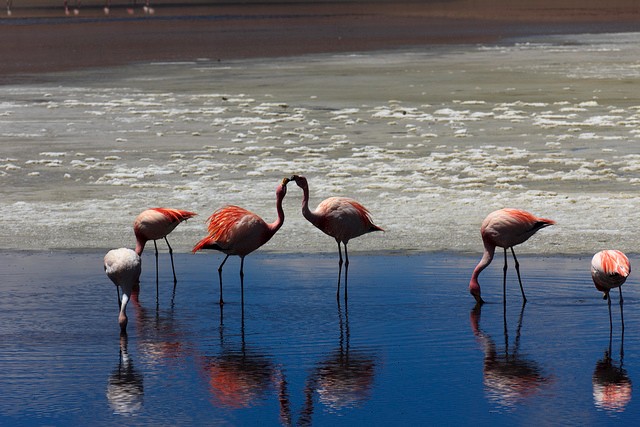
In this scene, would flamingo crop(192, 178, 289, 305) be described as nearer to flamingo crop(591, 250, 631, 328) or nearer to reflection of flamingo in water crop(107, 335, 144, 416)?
reflection of flamingo in water crop(107, 335, 144, 416)

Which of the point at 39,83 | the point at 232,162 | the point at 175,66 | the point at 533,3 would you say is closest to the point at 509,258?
the point at 232,162

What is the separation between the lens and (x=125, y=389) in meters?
7.87

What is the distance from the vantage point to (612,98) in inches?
997

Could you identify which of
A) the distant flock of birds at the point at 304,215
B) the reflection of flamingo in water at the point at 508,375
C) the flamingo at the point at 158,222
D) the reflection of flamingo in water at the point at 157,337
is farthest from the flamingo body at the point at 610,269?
the flamingo at the point at 158,222

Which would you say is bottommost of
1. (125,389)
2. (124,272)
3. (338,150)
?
(125,389)

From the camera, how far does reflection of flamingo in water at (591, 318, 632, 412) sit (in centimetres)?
749

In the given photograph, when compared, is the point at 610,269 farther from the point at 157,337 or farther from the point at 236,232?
the point at 157,337

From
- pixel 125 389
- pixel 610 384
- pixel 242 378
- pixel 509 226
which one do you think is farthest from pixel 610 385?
pixel 125 389

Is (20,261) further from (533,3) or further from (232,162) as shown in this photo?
(533,3)

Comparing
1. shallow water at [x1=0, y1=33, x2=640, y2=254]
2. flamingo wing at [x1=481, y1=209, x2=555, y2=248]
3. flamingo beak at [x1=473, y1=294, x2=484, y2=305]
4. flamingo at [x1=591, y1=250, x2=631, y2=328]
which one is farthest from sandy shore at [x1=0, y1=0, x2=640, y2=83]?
flamingo at [x1=591, y1=250, x2=631, y2=328]

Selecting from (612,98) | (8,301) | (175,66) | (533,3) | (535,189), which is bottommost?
(8,301)

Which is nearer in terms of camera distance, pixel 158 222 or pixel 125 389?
pixel 125 389

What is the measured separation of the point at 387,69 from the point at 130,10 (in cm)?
6348

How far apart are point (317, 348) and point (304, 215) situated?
6.55ft
